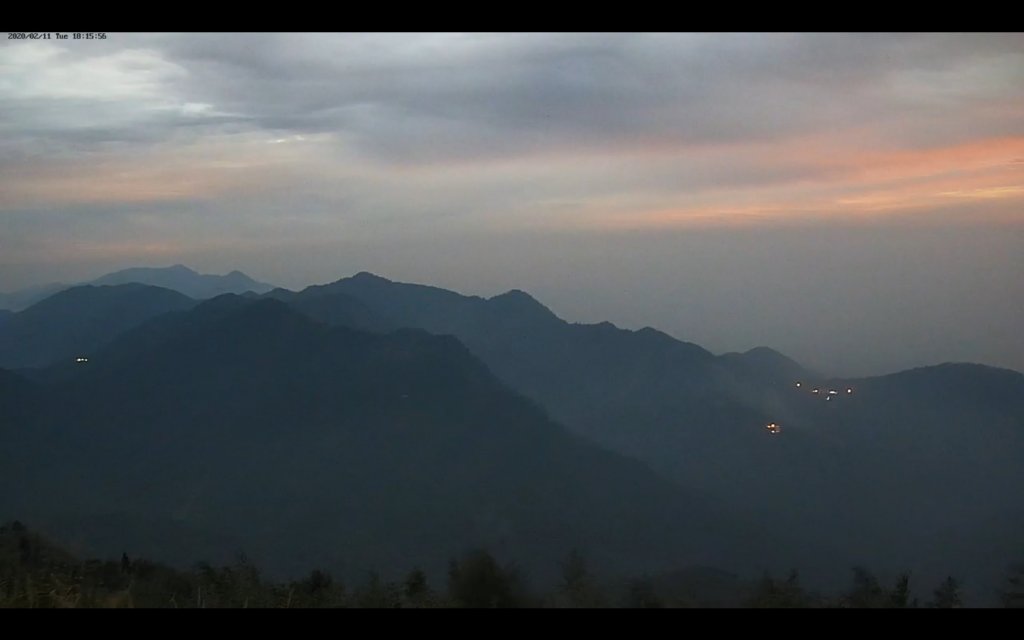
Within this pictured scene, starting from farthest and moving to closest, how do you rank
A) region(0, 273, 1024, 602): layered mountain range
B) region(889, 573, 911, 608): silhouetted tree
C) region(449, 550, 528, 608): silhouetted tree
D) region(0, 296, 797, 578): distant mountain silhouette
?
region(0, 296, 797, 578): distant mountain silhouette → region(0, 273, 1024, 602): layered mountain range → region(889, 573, 911, 608): silhouetted tree → region(449, 550, 528, 608): silhouetted tree

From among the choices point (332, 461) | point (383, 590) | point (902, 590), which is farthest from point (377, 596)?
point (332, 461)

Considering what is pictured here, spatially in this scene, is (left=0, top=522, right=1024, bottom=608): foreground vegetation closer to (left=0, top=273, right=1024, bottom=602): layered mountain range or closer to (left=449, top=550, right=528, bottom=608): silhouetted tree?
(left=449, top=550, right=528, bottom=608): silhouetted tree

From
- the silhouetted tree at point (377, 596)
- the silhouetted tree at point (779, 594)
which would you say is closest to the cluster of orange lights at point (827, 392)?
the silhouetted tree at point (779, 594)

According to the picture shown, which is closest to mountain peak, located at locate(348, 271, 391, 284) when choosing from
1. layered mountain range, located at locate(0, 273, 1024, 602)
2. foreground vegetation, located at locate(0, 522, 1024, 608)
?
layered mountain range, located at locate(0, 273, 1024, 602)

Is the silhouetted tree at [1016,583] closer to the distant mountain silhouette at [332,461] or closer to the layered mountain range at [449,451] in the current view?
the layered mountain range at [449,451]
